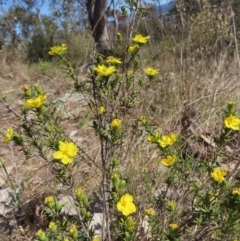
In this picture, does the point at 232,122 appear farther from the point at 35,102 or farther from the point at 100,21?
the point at 100,21

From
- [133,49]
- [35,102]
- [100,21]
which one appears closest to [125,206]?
[35,102]

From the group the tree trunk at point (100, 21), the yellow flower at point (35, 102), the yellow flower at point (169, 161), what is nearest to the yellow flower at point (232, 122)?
the yellow flower at point (169, 161)

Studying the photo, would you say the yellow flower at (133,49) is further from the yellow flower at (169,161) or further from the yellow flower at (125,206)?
the yellow flower at (125,206)

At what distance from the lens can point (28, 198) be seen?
73.5 inches

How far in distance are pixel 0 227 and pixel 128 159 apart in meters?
0.75

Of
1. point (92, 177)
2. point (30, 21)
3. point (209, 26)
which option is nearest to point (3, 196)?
point (92, 177)

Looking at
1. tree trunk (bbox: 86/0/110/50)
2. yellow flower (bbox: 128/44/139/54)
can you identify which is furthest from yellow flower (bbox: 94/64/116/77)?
tree trunk (bbox: 86/0/110/50)

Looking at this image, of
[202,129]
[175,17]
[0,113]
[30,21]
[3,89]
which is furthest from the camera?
[30,21]

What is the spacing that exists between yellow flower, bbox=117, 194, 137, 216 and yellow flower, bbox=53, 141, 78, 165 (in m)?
0.18

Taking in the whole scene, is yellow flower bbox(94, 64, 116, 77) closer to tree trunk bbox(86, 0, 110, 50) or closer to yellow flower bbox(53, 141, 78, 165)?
yellow flower bbox(53, 141, 78, 165)

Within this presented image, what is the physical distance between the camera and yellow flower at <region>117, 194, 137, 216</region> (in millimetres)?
883

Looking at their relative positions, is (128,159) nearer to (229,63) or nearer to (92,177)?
(92,177)

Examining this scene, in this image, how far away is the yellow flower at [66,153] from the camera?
91 cm

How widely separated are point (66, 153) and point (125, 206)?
22 cm
